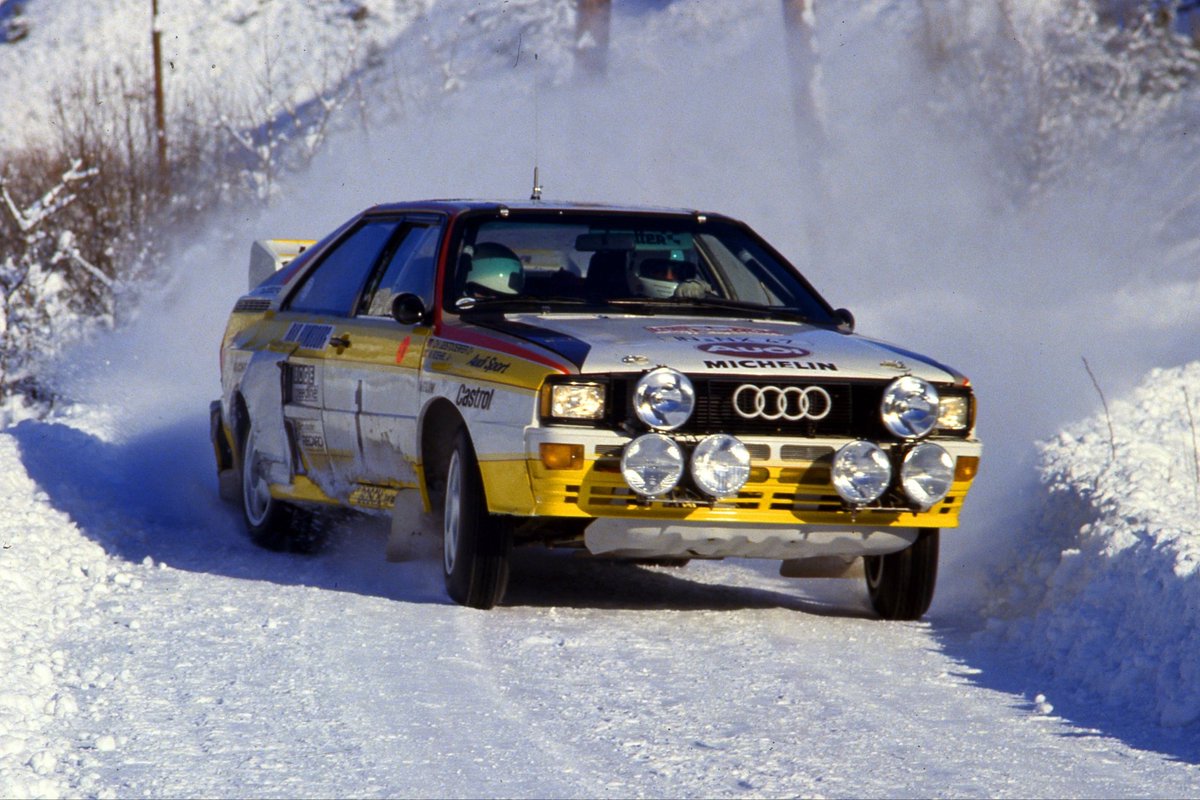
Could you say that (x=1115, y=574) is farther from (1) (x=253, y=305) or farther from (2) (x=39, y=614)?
(1) (x=253, y=305)

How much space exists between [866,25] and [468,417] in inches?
1133

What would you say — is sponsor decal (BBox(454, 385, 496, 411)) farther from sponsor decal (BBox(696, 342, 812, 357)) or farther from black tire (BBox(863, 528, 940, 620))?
black tire (BBox(863, 528, 940, 620))

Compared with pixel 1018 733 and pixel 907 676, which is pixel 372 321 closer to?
pixel 907 676

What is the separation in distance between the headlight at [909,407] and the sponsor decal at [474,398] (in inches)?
53.8

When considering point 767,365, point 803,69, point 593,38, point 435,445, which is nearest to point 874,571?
point 767,365

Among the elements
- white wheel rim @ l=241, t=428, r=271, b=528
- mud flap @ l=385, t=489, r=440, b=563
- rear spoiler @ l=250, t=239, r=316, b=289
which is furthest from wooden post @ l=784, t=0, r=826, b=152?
mud flap @ l=385, t=489, r=440, b=563

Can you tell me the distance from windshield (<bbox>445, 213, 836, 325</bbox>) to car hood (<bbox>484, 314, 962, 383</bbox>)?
25 centimetres

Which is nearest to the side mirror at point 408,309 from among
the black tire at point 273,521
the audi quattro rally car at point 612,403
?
the audi quattro rally car at point 612,403

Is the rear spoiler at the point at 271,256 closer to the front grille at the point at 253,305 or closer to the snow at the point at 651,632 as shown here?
the front grille at the point at 253,305

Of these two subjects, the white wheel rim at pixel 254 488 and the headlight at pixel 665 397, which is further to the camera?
the white wheel rim at pixel 254 488

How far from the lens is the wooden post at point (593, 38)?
111 ft

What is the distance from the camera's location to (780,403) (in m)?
6.29

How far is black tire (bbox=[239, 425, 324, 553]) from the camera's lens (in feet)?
28.0

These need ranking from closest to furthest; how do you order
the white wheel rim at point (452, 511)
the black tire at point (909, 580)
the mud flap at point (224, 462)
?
the white wheel rim at point (452, 511)
the black tire at point (909, 580)
the mud flap at point (224, 462)
